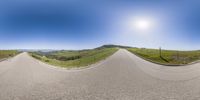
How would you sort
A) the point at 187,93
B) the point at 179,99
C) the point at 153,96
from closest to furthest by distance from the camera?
the point at 179,99, the point at 153,96, the point at 187,93

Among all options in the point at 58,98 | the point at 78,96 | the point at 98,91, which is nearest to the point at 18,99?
the point at 58,98

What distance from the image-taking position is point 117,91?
48.3ft

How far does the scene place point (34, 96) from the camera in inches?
525

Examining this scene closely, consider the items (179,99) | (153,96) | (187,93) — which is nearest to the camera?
(179,99)

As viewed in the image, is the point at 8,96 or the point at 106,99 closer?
the point at 106,99

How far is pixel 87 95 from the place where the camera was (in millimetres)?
13406

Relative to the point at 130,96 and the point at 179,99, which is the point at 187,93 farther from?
the point at 130,96

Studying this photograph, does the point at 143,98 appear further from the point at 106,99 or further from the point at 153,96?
the point at 106,99

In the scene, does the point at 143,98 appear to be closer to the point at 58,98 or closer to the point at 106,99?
the point at 106,99

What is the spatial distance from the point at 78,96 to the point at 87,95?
1.88ft

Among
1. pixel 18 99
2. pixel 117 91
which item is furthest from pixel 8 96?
pixel 117 91

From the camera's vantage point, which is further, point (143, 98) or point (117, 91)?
point (117, 91)

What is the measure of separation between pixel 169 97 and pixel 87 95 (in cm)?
487

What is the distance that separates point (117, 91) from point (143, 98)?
100 inches
